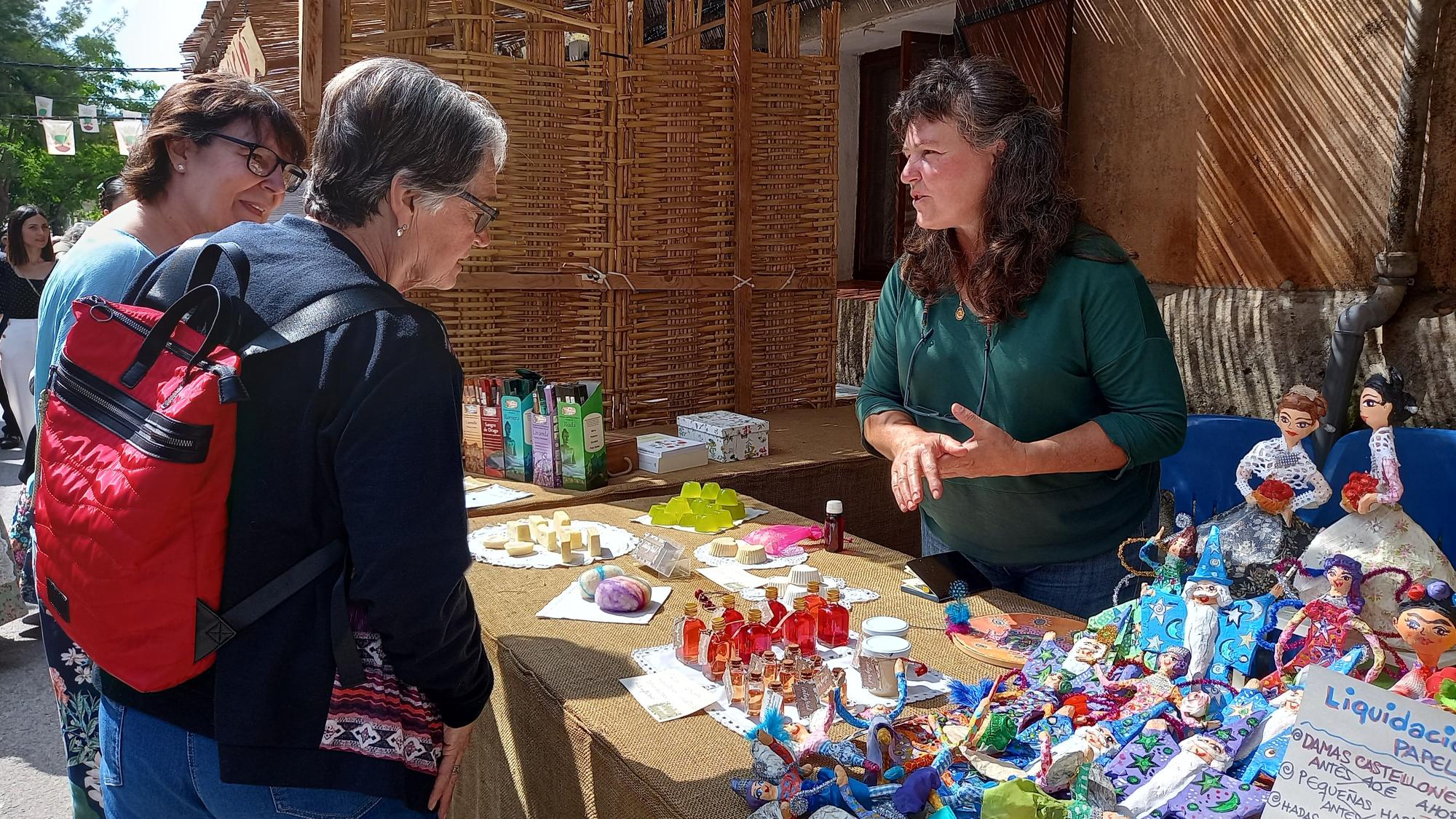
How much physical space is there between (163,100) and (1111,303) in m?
1.90

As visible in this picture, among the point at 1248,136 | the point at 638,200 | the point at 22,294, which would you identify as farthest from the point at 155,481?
the point at 22,294

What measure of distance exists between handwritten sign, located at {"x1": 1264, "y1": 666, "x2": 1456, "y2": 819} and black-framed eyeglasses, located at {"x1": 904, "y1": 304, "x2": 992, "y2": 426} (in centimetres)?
109

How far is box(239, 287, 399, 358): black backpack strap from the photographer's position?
44.5 inches

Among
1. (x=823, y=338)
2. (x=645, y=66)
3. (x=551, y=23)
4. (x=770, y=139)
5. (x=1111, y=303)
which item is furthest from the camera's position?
(x=823, y=338)

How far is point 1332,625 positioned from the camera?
1.34 meters

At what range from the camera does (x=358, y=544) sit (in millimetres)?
1147

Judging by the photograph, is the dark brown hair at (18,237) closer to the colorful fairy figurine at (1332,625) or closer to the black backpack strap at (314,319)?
the black backpack strap at (314,319)

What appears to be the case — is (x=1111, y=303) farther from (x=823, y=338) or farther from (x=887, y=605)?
(x=823, y=338)

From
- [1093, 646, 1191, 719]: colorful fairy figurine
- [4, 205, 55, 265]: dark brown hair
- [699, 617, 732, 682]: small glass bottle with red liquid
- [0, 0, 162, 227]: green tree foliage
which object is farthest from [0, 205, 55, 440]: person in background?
[0, 0, 162, 227]: green tree foliage

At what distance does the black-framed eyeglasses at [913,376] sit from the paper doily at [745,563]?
1.51 feet

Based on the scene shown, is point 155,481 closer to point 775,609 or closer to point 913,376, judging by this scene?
point 775,609

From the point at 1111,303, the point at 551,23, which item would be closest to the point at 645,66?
the point at 551,23

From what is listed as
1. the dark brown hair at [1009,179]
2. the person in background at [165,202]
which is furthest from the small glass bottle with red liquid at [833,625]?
the person in background at [165,202]

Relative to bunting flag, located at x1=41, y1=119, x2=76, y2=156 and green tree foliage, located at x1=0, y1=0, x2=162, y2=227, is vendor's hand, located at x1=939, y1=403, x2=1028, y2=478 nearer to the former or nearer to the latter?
bunting flag, located at x1=41, y1=119, x2=76, y2=156
